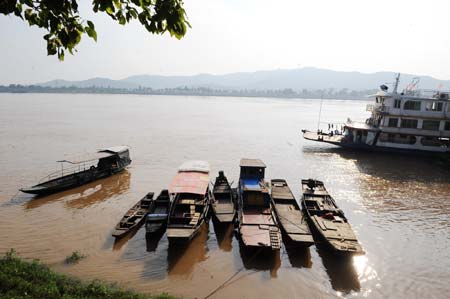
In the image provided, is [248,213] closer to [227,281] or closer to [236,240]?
[236,240]

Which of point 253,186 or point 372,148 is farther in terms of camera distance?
point 372,148

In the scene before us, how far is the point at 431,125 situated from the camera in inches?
1447

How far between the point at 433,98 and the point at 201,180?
31.6 metres

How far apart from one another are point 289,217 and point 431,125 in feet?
95.7

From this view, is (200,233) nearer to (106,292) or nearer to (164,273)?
(164,273)

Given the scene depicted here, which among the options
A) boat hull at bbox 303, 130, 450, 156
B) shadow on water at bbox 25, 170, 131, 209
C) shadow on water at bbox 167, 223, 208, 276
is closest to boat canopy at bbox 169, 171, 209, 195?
shadow on water at bbox 167, 223, 208, 276

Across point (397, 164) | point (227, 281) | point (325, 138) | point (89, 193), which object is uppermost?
point (325, 138)

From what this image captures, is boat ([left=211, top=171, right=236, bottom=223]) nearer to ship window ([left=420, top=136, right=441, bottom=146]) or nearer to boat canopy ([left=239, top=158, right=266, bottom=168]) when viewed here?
boat canopy ([left=239, top=158, right=266, bottom=168])

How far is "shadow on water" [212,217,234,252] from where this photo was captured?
16406mm

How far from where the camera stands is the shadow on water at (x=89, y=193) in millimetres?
21953

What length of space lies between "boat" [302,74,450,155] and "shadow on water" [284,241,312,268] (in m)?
27.5

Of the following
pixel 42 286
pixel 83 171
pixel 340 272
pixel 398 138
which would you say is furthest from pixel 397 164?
pixel 42 286

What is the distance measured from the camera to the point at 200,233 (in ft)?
57.4

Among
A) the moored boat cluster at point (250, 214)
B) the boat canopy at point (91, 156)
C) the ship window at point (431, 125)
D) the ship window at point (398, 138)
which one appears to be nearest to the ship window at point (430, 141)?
the ship window at point (398, 138)
